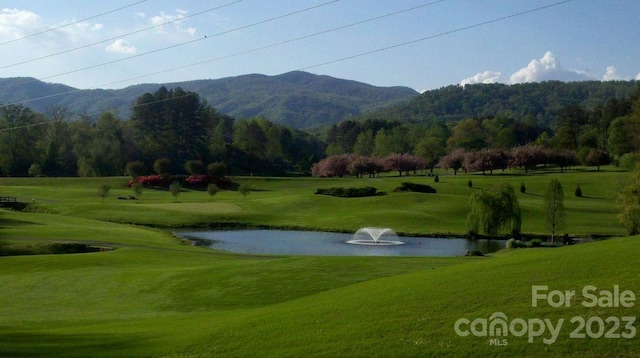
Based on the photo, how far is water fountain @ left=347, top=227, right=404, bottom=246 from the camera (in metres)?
62.2

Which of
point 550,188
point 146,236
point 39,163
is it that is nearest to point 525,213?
point 550,188

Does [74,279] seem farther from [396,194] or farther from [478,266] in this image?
[396,194]

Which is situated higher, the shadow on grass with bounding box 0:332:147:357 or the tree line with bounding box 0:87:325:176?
the tree line with bounding box 0:87:325:176

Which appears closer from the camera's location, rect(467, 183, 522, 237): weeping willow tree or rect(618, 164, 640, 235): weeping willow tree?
rect(618, 164, 640, 235): weeping willow tree

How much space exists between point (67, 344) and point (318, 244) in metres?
43.0

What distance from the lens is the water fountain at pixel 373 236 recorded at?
204 feet

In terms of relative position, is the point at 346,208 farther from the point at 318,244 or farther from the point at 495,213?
the point at 318,244

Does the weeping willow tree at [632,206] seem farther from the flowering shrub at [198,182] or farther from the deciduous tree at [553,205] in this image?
the flowering shrub at [198,182]

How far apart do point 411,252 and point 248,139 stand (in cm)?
13051

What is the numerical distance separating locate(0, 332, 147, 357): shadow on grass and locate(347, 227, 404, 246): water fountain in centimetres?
4307

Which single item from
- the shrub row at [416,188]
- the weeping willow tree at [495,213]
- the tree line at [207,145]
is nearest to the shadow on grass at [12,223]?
the weeping willow tree at [495,213]

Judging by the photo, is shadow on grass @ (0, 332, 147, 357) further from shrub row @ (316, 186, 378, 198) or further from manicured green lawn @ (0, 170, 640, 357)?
shrub row @ (316, 186, 378, 198)

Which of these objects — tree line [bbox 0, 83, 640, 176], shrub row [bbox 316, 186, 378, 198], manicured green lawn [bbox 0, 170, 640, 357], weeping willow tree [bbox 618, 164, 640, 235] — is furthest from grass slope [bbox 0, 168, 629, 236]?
tree line [bbox 0, 83, 640, 176]

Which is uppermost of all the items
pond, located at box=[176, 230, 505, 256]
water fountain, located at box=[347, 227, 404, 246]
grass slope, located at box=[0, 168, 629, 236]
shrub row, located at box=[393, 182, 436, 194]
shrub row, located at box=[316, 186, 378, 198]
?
shrub row, located at box=[393, 182, 436, 194]
